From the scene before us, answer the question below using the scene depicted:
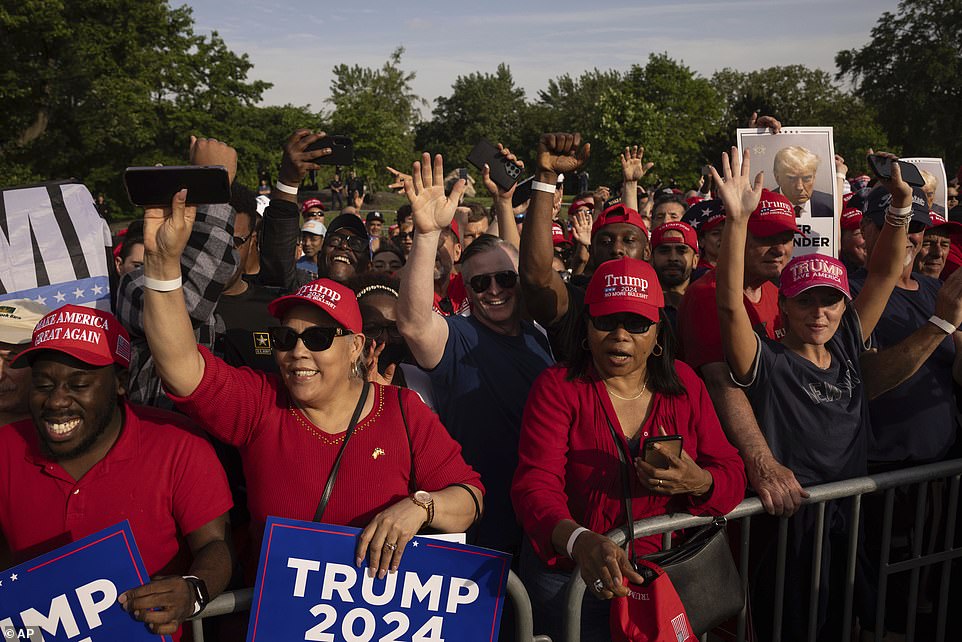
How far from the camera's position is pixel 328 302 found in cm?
299

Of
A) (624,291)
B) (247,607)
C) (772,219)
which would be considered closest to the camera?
(247,607)

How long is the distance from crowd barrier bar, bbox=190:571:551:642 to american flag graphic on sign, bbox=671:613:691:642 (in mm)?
459

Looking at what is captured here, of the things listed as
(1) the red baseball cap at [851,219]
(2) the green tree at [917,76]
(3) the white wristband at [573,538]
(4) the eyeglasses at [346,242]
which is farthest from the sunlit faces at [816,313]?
(2) the green tree at [917,76]

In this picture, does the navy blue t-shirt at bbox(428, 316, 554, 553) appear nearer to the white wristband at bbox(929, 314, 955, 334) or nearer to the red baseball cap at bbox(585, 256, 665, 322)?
the red baseball cap at bbox(585, 256, 665, 322)

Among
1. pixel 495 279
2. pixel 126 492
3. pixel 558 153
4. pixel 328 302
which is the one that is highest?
pixel 558 153

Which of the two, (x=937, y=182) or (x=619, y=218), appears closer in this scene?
(x=619, y=218)

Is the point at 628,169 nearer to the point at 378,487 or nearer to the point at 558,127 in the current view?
the point at 378,487

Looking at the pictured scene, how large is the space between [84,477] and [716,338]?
271 centimetres

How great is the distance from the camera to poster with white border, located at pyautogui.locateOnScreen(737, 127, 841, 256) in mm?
5688

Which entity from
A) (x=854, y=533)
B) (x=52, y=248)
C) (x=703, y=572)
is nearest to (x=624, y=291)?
(x=703, y=572)

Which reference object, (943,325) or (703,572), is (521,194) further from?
(703,572)

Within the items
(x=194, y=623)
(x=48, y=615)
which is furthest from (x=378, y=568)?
(x=48, y=615)

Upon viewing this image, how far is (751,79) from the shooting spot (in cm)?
8538

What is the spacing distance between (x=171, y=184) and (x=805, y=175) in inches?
178
